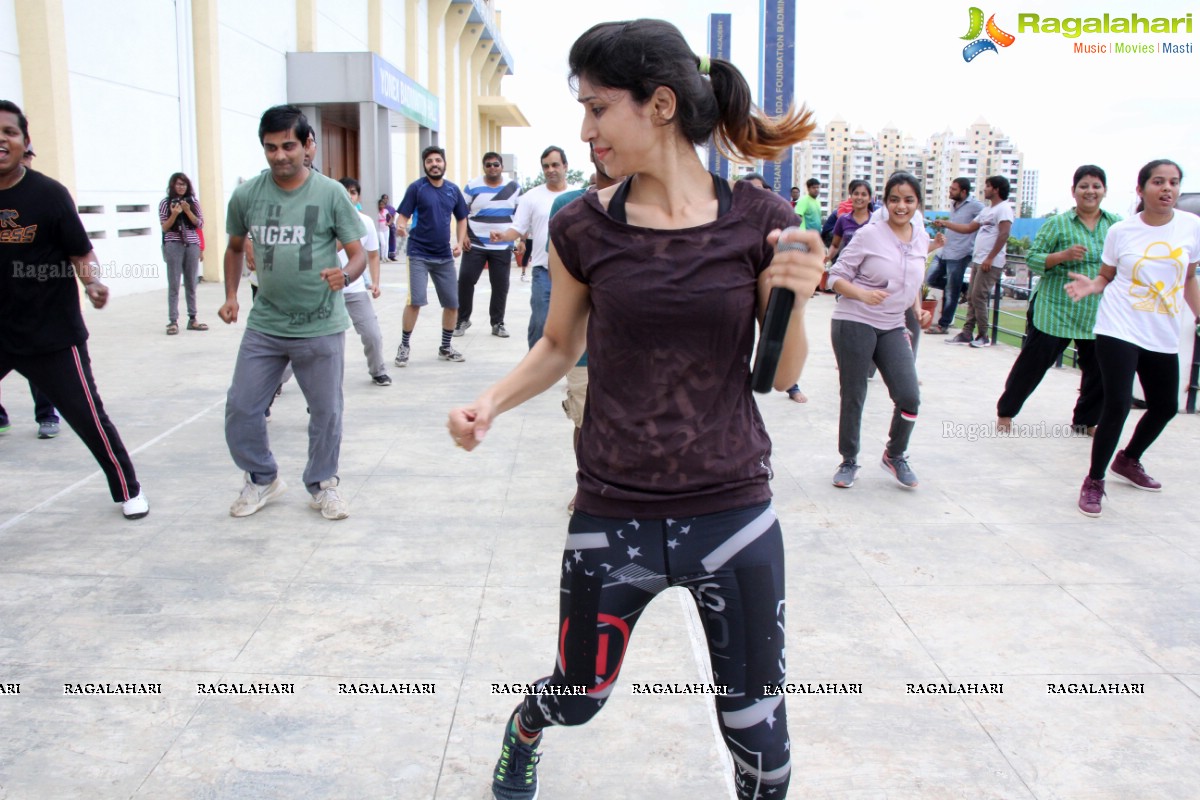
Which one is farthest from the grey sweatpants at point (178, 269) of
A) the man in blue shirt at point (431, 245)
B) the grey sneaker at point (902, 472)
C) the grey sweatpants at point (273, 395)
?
the grey sneaker at point (902, 472)

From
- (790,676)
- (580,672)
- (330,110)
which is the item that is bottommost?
(790,676)

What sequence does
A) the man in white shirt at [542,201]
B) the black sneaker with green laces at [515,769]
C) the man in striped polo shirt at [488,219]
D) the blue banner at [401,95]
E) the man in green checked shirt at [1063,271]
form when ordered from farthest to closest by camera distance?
the blue banner at [401,95], the man in striped polo shirt at [488,219], the man in white shirt at [542,201], the man in green checked shirt at [1063,271], the black sneaker with green laces at [515,769]

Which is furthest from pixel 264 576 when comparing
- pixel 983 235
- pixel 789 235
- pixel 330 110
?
pixel 330 110

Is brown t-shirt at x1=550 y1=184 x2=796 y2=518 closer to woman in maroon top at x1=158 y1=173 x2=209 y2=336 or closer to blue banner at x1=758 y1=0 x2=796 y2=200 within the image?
woman in maroon top at x1=158 y1=173 x2=209 y2=336

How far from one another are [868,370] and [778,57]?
13.3m

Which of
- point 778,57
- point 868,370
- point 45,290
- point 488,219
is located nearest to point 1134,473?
point 868,370

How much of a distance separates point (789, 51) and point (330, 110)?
12.6 m

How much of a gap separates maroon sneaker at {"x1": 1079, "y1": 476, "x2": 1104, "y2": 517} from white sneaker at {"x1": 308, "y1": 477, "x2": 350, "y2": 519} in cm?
389

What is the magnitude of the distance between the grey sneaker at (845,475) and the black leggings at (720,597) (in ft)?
12.2

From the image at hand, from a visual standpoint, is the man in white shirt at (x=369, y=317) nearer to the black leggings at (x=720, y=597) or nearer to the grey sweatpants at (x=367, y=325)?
the grey sweatpants at (x=367, y=325)

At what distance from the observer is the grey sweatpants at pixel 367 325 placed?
789 centimetres

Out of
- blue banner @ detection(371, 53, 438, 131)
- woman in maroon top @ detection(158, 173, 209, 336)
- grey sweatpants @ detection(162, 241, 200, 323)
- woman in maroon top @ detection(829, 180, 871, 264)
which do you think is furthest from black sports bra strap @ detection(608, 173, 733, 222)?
blue banner @ detection(371, 53, 438, 131)

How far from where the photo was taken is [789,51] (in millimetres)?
17625

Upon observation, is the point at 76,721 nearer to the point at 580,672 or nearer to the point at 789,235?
the point at 580,672
